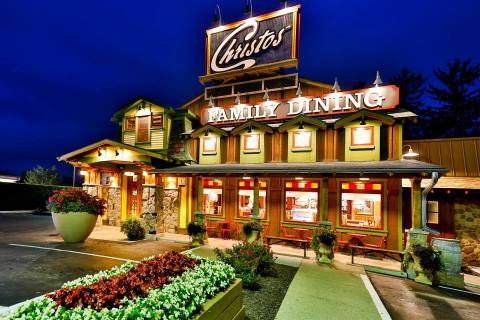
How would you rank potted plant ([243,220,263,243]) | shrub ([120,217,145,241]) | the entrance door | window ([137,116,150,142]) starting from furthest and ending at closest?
window ([137,116,150,142])
the entrance door
shrub ([120,217,145,241])
potted plant ([243,220,263,243])

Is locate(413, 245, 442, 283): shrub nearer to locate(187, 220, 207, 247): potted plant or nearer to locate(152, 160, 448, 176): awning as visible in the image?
locate(152, 160, 448, 176): awning

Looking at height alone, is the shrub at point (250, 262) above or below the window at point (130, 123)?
below

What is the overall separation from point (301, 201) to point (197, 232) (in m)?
5.13

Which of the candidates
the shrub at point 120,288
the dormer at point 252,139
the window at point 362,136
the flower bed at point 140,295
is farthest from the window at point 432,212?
the shrub at point 120,288

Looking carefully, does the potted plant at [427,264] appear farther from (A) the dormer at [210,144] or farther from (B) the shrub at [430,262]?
(A) the dormer at [210,144]

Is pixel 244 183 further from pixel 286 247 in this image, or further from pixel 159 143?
pixel 159 143

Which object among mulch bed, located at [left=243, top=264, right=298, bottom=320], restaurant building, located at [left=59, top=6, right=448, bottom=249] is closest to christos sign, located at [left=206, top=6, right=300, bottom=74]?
restaurant building, located at [left=59, top=6, right=448, bottom=249]

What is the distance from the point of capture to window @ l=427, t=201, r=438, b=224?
1231cm

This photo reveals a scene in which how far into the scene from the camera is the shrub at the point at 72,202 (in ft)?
35.0

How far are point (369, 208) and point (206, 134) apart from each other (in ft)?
29.3

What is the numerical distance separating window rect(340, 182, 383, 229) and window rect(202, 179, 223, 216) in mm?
6189

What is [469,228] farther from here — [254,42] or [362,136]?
[254,42]

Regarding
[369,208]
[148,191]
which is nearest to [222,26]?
[148,191]

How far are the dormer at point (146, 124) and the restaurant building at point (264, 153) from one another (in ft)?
0.21
